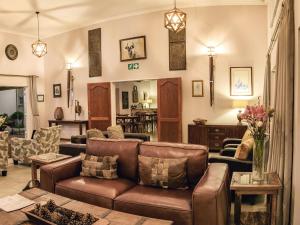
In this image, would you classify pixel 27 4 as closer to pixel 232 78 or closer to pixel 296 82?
pixel 232 78

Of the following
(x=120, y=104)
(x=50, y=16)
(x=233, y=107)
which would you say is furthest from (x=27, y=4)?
(x=120, y=104)

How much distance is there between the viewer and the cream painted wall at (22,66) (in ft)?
27.1

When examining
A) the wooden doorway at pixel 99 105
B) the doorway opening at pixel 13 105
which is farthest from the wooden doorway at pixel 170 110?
the doorway opening at pixel 13 105

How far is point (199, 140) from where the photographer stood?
666 centimetres

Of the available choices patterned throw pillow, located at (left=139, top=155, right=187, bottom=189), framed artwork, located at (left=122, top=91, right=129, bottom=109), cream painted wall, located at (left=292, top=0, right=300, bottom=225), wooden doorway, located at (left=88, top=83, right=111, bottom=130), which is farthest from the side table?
framed artwork, located at (left=122, top=91, right=129, bottom=109)

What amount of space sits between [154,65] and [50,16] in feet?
10.3

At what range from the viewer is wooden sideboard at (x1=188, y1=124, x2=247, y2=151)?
6.28 meters

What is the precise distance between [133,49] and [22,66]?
391 cm

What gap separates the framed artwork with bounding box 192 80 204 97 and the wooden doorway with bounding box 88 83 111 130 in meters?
2.66

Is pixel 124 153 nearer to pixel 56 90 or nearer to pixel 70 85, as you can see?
pixel 70 85

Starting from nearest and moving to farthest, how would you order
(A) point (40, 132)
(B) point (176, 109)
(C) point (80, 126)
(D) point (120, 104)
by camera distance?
(A) point (40, 132) → (B) point (176, 109) → (C) point (80, 126) → (D) point (120, 104)

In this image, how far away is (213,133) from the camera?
6.49 m

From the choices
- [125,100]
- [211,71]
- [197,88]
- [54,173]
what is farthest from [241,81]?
[125,100]

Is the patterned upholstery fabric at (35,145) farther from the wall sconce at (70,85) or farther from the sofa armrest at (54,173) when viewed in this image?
the wall sconce at (70,85)
